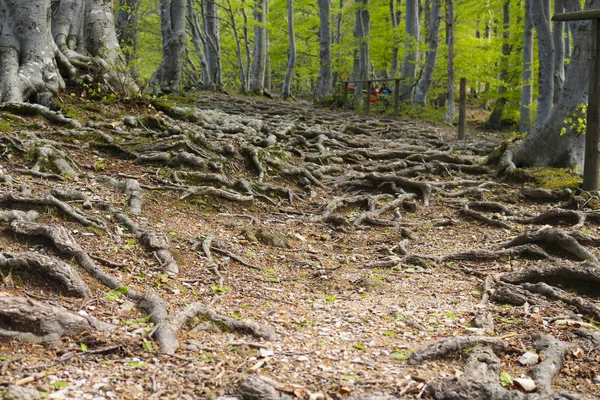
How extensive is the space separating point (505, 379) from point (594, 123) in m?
6.07

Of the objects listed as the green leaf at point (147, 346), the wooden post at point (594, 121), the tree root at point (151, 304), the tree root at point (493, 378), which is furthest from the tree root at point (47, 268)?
the wooden post at point (594, 121)

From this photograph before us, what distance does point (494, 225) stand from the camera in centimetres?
795

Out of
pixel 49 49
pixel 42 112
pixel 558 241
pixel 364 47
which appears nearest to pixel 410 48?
pixel 364 47

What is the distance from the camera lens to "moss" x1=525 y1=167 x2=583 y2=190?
9031 mm

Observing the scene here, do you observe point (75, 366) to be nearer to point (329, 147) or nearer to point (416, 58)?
point (329, 147)

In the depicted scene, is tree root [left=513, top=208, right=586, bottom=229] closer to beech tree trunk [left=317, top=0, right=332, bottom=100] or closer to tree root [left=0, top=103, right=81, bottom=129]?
tree root [left=0, top=103, right=81, bottom=129]

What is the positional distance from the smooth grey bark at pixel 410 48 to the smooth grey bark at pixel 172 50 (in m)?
8.93

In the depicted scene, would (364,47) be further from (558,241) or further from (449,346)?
(449,346)

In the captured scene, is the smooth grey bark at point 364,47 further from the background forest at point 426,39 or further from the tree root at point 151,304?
the tree root at point 151,304

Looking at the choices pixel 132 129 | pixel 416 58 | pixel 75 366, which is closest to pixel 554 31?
pixel 416 58

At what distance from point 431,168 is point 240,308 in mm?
7163

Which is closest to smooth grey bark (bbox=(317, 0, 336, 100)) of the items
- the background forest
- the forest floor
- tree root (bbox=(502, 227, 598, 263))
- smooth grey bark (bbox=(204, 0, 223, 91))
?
the background forest

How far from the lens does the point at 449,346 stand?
12.5 ft

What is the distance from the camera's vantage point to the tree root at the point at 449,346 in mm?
3723
